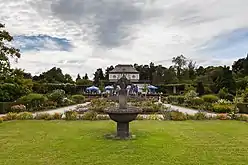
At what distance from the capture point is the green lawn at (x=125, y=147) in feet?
22.9

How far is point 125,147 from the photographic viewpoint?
8445 mm

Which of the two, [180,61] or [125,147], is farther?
[180,61]

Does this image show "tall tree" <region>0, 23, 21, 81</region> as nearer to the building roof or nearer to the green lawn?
the green lawn

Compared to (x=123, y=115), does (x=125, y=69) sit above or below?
above

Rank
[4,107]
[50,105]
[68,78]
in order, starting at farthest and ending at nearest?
[68,78]
[50,105]
[4,107]

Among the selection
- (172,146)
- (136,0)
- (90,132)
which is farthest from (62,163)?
(136,0)

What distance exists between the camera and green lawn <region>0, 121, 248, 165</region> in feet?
22.9

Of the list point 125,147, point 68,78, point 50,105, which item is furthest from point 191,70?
point 125,147

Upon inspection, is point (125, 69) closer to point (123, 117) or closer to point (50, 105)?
point (50, 105)

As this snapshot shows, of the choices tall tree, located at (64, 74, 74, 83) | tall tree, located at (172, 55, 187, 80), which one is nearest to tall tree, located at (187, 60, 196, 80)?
tall tree, located at (172, 55, 187, 80)

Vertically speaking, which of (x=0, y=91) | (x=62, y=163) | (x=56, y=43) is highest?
(x=56, y=43)

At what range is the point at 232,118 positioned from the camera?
16438 mm

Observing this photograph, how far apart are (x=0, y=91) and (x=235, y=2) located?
58.1 feet

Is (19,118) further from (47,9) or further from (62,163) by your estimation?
(62,163)
